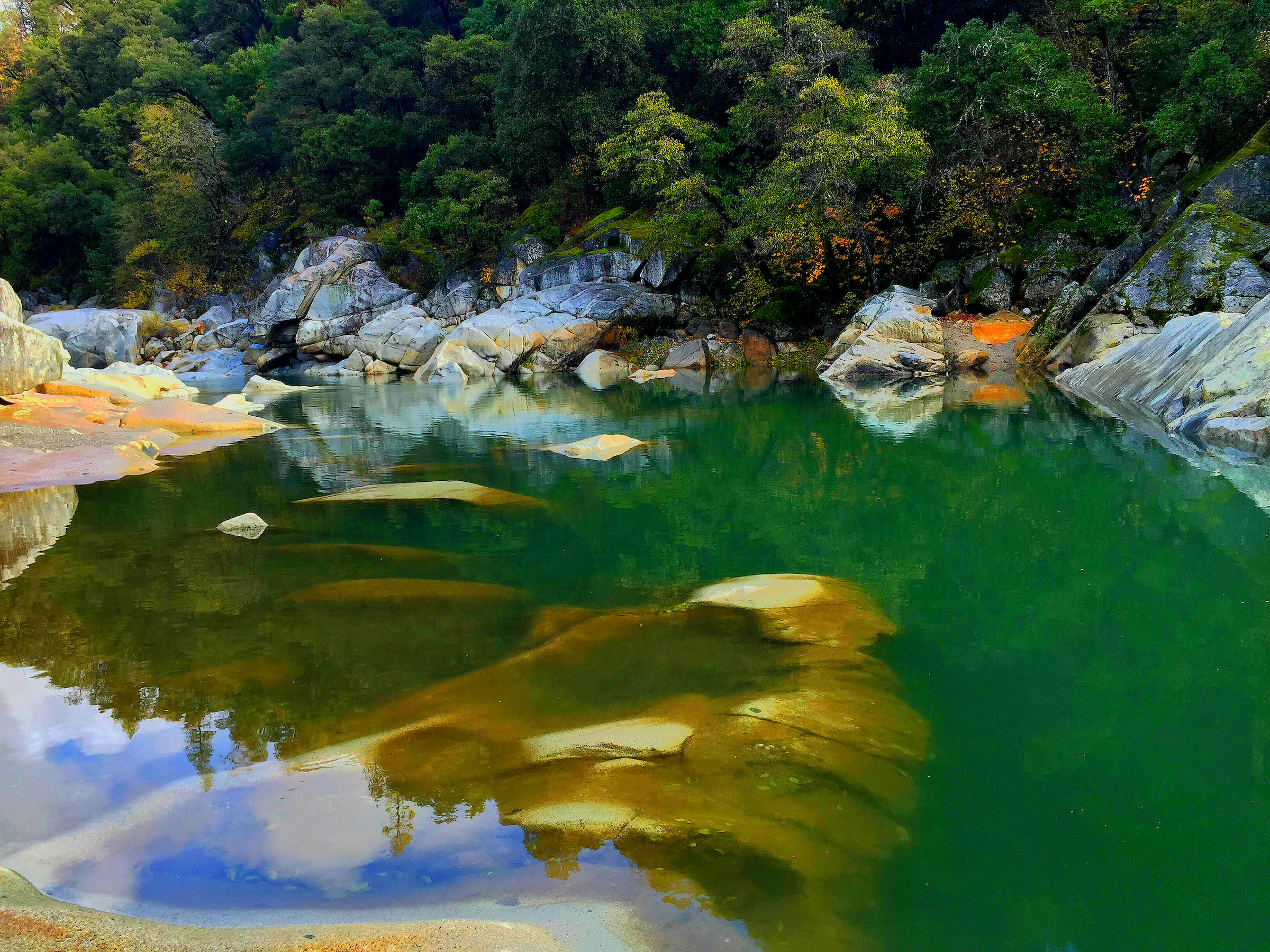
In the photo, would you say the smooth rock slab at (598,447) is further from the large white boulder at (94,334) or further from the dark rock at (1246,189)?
the large white boulder at (94,334)

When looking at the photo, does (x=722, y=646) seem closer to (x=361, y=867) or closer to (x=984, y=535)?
(x=361, y=867)

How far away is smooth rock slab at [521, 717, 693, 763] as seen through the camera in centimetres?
419

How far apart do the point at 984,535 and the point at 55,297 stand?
2814 inches

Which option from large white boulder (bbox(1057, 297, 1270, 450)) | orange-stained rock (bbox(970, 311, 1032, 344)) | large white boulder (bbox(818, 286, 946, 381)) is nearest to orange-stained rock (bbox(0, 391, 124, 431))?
large white boulder (bbox(818, 286, 946, 381))

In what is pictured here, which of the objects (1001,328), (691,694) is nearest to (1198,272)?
(1001,328)

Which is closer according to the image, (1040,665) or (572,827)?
(572,827)

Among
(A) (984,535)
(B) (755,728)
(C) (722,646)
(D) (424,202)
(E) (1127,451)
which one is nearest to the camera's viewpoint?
(B) (755,728)

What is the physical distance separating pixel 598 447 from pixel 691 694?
921 centimetres

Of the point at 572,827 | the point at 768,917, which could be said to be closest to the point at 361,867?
the point at 572,827

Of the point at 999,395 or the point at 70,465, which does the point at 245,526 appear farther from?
the point at 999,395

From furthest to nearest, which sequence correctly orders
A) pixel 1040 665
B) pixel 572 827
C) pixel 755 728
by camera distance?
1. pixel 1040 665
2. pixel 755 728
3. pixel 572 827

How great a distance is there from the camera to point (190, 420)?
1769 centimetres

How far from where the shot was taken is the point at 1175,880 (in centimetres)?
314

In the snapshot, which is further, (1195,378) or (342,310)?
(342,310)
